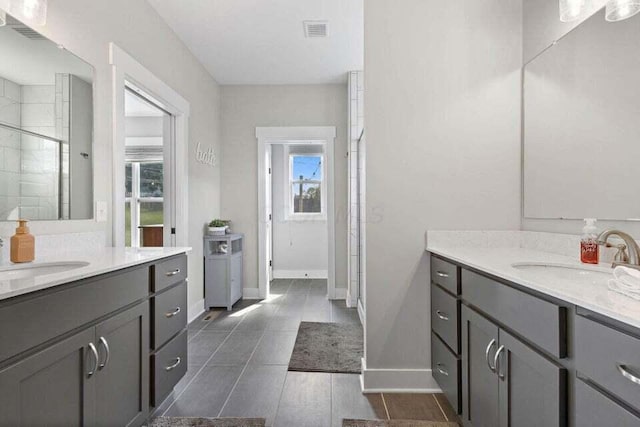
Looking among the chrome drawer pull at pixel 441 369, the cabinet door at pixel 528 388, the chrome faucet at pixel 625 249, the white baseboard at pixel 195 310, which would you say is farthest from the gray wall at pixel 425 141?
the white baseboard at pixel 195 310

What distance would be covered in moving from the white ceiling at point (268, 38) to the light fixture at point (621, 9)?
178 cm

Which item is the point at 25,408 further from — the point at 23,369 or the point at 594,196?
the point at 594,196

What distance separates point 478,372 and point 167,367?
5.02ft

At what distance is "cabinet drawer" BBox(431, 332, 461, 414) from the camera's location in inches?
63.9

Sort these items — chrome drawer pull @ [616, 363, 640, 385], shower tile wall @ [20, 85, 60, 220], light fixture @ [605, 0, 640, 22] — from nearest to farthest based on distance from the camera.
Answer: chrome drawer pull @ [616, 363, 640, 385] < light fixture @ [605, 0, 640, 22] < shower tile wall @ [20, 85, 60, 220]

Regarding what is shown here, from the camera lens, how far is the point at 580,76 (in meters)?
1.61

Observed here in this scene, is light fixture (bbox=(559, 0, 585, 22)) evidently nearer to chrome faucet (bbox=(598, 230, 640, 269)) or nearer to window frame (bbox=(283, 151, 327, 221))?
chrome faucet (bbox=(598, 230, 640, 269))

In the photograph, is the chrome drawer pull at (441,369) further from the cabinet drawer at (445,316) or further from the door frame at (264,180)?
the door frame at (264,180)

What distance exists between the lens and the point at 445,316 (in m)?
1.79

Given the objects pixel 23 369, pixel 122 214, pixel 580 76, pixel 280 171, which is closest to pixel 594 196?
pixel 580 76

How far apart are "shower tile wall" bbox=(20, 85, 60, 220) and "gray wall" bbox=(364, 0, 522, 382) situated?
1.70 meters

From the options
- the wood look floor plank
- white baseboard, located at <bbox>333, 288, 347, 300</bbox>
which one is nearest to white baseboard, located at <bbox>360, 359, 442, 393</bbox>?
the wood look floor plank

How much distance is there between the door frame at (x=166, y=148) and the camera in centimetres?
213

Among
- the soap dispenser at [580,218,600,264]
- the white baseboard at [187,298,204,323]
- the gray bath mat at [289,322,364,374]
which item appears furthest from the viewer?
the white baseboard at [187,298,204,323]
